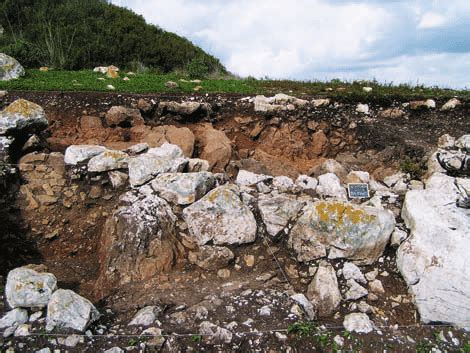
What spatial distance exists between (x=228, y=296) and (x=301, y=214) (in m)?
1.51

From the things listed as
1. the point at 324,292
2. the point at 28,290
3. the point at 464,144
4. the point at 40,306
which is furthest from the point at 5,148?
the point at 464,144

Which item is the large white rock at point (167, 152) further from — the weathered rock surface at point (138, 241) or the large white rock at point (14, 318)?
the large white rock at point (14, 318)

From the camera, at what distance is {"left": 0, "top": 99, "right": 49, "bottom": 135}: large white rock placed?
643 cm

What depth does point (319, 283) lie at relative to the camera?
14.8 ft

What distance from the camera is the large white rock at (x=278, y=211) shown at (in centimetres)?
516

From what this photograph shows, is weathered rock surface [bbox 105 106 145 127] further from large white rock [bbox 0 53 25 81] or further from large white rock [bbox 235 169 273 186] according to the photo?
large white rock [bbox 0 53 25 81]

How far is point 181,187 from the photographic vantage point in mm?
5453

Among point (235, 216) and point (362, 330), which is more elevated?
point (235, 216)

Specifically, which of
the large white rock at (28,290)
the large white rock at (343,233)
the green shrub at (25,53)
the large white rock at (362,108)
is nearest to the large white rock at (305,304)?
the large white rock at (343,233)

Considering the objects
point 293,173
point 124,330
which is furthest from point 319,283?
point 293,173

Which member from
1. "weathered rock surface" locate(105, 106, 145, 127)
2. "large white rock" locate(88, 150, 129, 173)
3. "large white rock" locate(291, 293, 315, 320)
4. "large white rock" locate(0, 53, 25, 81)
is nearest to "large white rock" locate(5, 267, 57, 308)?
"large white rock" locate(88, 150, 129, 173)

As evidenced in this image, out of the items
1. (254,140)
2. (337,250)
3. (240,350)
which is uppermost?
(254,140)

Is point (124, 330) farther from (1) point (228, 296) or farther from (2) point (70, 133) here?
(2) point (70, 133)

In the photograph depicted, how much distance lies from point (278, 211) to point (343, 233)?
0.89 metres
